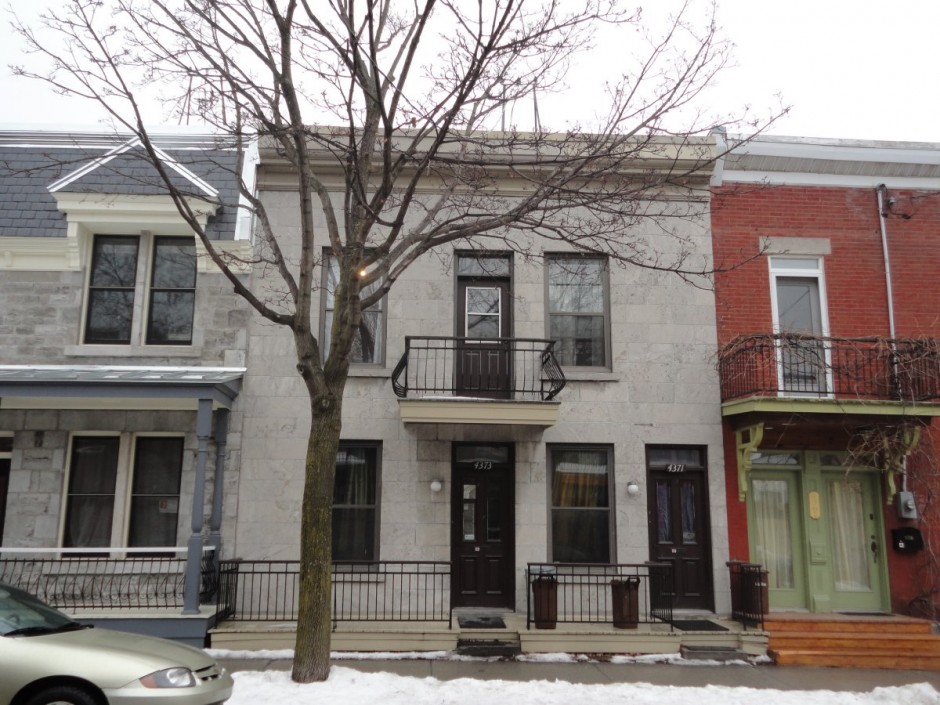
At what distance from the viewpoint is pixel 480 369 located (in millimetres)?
11953

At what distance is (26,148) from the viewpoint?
43.0 ft

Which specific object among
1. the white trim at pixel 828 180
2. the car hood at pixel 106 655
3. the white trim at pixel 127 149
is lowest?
the car hood at pixel 106 655

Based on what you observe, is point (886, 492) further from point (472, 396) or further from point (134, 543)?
point (134, 543)

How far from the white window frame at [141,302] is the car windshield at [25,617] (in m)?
5.54

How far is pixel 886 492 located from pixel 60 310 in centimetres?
1330

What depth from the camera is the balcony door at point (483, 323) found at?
39.5ft

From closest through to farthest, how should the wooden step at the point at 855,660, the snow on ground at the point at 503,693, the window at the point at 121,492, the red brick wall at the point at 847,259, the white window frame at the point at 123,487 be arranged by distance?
the snow on ground at the point at 503,693 → the wooden step at the point at 855,660 → the white window frame at the point at 123,487 → the window at the point at 121,492 → the red brick wall at the point at 847,259

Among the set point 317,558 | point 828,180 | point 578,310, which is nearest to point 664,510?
point 578,310

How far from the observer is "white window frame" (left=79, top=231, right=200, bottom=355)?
12.0 m

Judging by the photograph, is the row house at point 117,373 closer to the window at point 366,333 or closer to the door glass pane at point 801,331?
the window at point 366,333

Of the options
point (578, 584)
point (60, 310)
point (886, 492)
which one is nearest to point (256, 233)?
point (60, 310)

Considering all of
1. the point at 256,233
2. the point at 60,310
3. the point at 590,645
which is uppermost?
the point at 256,233

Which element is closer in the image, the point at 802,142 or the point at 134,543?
the point at 134,543

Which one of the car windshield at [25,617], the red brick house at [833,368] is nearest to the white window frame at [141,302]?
the car windshield at [25,617]
